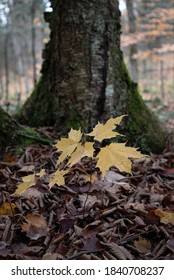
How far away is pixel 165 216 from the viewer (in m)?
1.98

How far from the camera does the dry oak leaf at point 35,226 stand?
1925 millimetres

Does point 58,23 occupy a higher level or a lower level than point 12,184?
higher

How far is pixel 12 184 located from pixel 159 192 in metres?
1.13

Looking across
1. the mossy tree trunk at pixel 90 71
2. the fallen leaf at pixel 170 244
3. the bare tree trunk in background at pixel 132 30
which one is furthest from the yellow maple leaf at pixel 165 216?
the bare tree trunk in background at pixel 132 30

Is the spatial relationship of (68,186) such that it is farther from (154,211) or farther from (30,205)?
(154,211)

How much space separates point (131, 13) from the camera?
34.9 ft

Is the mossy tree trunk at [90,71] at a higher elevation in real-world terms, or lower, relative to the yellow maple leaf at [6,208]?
higher

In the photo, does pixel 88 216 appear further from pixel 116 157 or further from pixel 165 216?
pixel 116 157

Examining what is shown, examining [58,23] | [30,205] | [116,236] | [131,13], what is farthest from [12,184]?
[131,13]

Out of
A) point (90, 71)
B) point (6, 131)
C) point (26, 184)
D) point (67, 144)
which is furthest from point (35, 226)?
point (90, 71)

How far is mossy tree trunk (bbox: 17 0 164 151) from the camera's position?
10.5 ft

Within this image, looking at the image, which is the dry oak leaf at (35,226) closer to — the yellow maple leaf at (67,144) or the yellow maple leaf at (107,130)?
the yellow maple leaf at (67,144)

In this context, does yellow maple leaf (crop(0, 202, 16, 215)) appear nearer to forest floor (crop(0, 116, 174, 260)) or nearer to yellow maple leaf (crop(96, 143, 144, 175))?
forest floor (crop(0, 116, 174, 260))

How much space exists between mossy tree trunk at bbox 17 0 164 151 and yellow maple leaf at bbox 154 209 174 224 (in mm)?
1311
